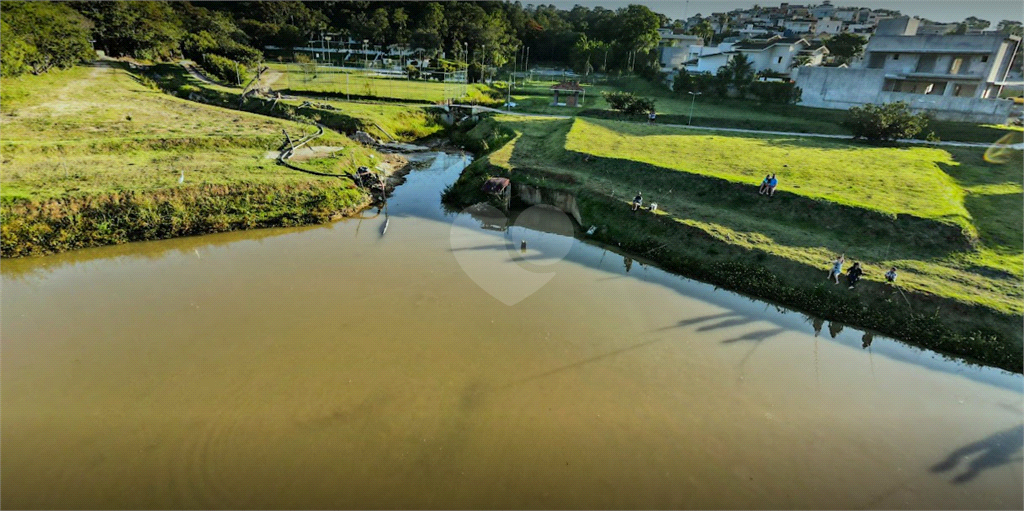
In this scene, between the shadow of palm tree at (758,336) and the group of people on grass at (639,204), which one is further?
the group of people on grass at (639,204)

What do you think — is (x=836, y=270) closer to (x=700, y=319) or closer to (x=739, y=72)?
(x=700, y=319)

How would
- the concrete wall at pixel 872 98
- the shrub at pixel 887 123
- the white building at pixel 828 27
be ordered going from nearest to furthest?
the shrub at pixel 887 123 < the concrete wall at pixel 872 98 < the white building at pixel 828 27

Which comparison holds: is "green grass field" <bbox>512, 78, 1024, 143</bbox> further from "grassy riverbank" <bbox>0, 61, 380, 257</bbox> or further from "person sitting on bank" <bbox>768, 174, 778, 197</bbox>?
"grassy riverbank" <bbox>0, 61, 380, 257</bbox>

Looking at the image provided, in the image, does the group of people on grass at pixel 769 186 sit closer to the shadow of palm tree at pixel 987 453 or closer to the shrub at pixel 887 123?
the shadow of palm tree at pixel 987 453

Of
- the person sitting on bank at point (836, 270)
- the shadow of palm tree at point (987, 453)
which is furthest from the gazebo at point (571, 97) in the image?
the shadow of palm tree at point (987, 453)

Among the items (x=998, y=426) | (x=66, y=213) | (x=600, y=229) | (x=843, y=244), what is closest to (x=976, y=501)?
(x=998, y=426)

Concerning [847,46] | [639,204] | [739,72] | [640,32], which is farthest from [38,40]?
[847,46]

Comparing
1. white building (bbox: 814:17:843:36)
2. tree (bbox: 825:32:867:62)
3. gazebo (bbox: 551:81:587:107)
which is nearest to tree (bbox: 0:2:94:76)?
gazebo (bbox: 551:81:587:107)
